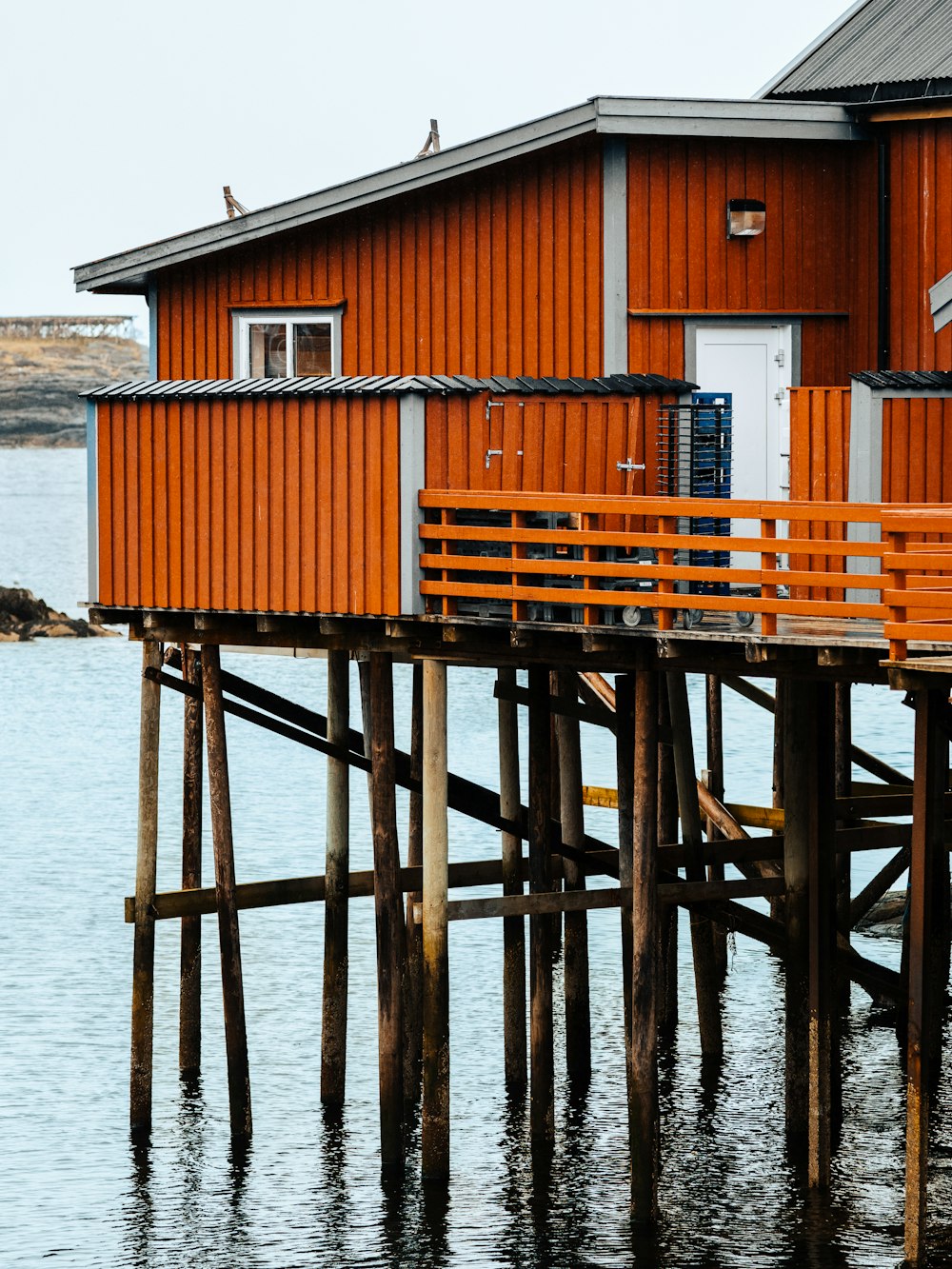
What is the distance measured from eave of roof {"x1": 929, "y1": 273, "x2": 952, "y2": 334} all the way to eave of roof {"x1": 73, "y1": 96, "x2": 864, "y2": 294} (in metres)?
2.63

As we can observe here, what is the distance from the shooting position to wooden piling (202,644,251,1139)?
19.8 m

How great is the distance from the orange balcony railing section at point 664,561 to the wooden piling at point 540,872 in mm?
1862

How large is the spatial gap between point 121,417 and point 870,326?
281 inches

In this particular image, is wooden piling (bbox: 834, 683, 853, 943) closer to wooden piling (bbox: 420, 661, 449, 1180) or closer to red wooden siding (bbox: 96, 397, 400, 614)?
wooden piling (bbox: 420, 661, 449, 1180)

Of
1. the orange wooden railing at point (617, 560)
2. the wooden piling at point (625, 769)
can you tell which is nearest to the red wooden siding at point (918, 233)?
the orange wooden railing at point (617, 560)

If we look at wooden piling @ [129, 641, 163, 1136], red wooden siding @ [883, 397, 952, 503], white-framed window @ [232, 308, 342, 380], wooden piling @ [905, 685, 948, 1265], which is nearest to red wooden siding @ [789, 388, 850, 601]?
red wooden siding @ [883, 397, 952, 503]

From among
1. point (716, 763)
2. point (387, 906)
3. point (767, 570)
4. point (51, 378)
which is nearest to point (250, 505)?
point (387, 906)

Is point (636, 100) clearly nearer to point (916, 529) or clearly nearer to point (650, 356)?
point (650, 356)

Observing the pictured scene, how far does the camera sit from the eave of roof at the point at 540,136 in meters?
19.5

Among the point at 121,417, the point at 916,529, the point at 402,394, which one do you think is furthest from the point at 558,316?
the point at 916,529

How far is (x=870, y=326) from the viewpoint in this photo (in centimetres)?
2066

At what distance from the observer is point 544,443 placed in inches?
720

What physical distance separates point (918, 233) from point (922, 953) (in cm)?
789

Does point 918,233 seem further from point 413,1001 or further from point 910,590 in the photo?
point 413,1001
